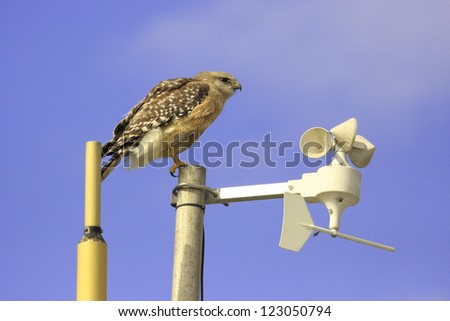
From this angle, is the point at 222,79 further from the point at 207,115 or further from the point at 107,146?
the point at 107,146

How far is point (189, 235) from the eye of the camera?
6.77 meters

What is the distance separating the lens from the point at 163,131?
383 inches

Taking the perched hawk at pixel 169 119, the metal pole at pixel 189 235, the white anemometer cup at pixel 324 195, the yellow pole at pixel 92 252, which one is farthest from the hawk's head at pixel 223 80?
the yellow pole at pixel 92 252

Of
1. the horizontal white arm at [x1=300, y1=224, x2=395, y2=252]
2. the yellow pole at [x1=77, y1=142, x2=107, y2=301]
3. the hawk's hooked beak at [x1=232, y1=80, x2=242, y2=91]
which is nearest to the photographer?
the yellow pole at [x1=77, y1=142, x2=107, y2=301]

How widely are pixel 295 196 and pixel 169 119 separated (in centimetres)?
330

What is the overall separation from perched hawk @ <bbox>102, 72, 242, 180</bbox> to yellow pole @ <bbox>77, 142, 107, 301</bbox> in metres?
3.52

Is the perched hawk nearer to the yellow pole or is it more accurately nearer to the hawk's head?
the hawk's head

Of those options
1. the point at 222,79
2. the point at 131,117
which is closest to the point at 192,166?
the point at 131,117

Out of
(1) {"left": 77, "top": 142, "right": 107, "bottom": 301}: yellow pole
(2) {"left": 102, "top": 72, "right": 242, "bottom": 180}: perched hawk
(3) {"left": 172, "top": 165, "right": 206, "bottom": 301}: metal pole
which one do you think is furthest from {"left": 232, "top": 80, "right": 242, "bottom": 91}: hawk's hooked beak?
(1) {"left": 77, "top": 142, "right": 107, "bottom": 301}: yellow pole

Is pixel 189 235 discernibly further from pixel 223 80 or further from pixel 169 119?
pixel 223 80

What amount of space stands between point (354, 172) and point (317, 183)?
0.76ft

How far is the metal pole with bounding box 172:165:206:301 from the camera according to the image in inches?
262

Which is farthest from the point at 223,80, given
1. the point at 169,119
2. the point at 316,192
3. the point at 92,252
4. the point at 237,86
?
the point at 92,252

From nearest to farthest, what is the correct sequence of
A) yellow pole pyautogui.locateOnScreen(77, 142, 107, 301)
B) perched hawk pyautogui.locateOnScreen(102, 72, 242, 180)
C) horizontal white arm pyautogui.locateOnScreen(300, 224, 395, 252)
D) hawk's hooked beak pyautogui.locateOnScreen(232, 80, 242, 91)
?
1. yellow pole pyautogui.locateOnScreen(77, 142, 107, 301)
2. horizontal white arm pyautogui.locateOnScreen(300, 224, 395, 252)
3. perched hawk pyautogui.locateOnScreen(102, 72, 242, 180)
4. hawk's hooked beak pyautogui.locateOnScreen(232, 80, 242, 91)
